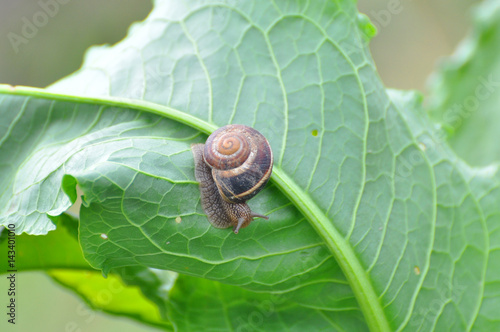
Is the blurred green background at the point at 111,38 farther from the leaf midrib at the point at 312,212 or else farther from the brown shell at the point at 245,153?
the brown shell at the point at 245,153

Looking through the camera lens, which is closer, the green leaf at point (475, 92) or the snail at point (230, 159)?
the snail at point (230, 159)

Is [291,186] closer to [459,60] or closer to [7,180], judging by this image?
[7,180]

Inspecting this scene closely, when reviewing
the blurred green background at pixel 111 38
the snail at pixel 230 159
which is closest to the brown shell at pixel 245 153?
the snail at pixel 230 159

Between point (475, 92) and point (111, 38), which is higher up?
point (475, 92)

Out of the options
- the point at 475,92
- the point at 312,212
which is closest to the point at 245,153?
the point at 312,212

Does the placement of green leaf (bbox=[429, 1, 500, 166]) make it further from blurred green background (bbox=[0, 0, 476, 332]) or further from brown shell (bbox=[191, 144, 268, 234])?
blurred green background (bbox=[0, 0, 476, 332])

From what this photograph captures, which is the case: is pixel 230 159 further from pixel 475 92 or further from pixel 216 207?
pixel 475 92

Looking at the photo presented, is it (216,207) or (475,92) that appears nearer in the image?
(216,207)
